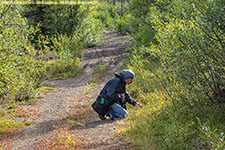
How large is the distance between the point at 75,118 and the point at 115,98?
1.54m

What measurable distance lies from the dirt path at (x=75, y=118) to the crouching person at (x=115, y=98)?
0.92 ft

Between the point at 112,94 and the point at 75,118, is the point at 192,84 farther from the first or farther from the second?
the point at 75,118

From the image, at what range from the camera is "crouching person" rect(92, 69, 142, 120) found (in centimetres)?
691

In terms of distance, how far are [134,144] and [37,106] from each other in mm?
5490

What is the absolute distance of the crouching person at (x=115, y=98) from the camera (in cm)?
691

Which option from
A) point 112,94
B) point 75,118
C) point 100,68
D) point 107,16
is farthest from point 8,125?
point 107,16

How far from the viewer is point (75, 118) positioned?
303 inches

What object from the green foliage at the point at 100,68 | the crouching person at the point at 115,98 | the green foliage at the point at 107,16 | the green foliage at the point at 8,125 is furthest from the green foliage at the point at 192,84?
the green foliage at the point at 107,16

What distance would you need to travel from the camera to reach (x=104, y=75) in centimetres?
1282

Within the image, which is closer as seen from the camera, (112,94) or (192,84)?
(192,84)

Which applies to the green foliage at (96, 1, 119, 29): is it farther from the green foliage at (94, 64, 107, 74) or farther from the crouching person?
the crouching person

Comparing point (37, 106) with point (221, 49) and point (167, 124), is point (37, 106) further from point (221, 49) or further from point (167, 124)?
point (221, 49)

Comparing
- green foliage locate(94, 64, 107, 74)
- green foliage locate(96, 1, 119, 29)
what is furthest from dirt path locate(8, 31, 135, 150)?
green foliage locate(96, 1, 119, 29)

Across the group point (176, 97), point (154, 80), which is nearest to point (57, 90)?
point (154, 80)
